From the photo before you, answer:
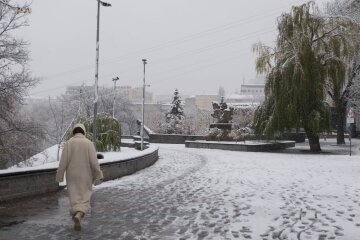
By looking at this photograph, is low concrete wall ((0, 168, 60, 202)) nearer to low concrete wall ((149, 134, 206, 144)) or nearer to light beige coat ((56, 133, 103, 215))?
light beige coat ((56, 133, 103, 215))

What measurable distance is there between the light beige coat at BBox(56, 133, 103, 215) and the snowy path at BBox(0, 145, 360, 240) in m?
0.58

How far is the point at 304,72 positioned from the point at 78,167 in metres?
22.6

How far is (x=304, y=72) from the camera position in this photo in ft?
92.4

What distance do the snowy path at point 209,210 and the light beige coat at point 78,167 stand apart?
585mm

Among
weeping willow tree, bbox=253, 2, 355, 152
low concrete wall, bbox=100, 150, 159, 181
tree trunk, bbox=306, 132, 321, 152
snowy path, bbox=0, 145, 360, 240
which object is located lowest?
snowy path, bbox=0, 145, 360, 240

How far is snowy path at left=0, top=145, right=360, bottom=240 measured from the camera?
740 cm

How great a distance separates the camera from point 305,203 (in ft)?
34.2

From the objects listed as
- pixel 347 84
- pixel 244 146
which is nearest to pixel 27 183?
pixel 244 146

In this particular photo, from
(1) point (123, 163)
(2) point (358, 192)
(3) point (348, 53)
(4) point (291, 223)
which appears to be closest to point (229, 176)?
(1) point (123, 163)

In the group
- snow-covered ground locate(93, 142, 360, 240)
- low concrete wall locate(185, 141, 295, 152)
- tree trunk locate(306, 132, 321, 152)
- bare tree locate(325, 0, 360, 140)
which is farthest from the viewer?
bare tree locate(325, 0, 360, 140)

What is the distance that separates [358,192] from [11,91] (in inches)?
708

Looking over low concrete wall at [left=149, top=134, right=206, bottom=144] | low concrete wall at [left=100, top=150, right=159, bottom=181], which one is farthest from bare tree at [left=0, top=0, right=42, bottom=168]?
low concrete wall at [left=149, top=134, right=206, bottom=144]

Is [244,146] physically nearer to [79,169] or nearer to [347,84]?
[347,84]

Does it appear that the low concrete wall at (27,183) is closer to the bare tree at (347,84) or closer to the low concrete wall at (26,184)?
the low concrete wall at (26,184)
